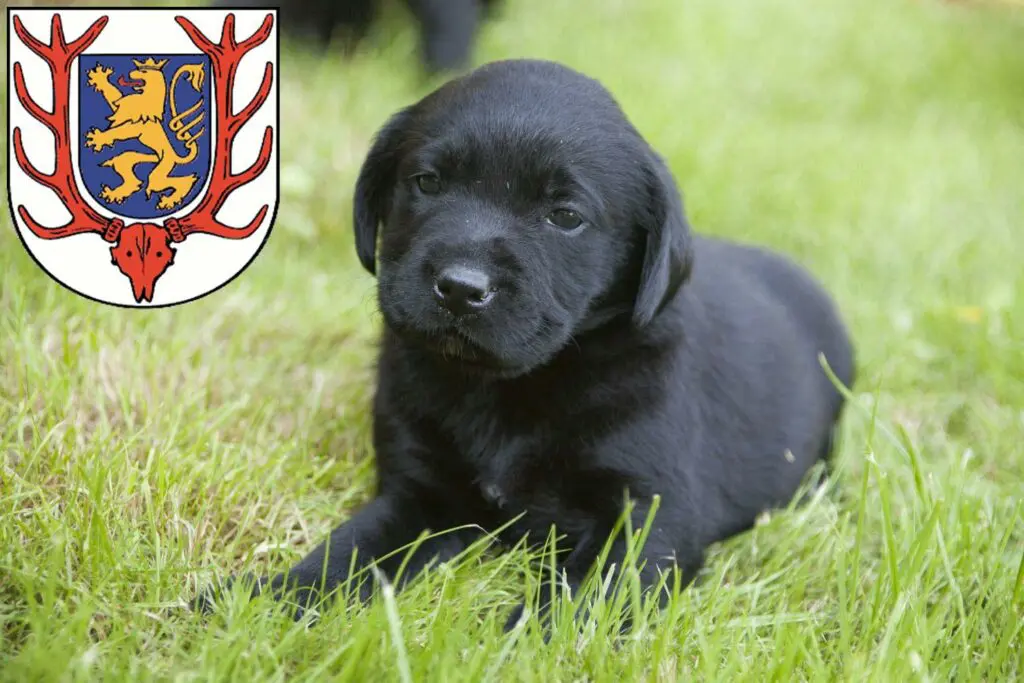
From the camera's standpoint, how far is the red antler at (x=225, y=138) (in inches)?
93.9

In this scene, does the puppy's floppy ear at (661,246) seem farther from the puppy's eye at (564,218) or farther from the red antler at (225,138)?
the red antler at (225,138)

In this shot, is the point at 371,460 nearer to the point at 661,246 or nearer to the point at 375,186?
the point at 375,186

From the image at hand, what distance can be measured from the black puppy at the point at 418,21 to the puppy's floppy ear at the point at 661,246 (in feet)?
8.91

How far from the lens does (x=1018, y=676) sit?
6.38ft

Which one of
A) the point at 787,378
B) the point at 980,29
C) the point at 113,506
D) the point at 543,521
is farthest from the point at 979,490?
the point at 980,29

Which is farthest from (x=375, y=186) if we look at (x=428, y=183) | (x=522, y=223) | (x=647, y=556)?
(x=647, y=556)

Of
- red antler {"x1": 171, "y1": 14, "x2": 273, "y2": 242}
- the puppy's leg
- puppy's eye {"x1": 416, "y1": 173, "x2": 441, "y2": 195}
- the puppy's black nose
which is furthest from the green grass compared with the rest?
puppy's eye {"x1": 416, "y1": 173, "x2": 441, "y2": 195}

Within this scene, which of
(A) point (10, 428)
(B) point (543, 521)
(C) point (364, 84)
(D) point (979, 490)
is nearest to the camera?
(A) point (10, 428)

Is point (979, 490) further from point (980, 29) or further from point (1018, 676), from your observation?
point (980, 29)

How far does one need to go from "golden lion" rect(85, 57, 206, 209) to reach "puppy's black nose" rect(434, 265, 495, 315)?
0.78 metres

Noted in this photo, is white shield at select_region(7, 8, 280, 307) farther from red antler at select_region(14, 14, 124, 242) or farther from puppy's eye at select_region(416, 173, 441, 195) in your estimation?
puppy's eye at select_region(416, 173, 441, 195)

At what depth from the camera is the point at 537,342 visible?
2.05 metres

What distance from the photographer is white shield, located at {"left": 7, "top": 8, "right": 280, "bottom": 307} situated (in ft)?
7.50

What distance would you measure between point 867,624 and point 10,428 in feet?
5.74
